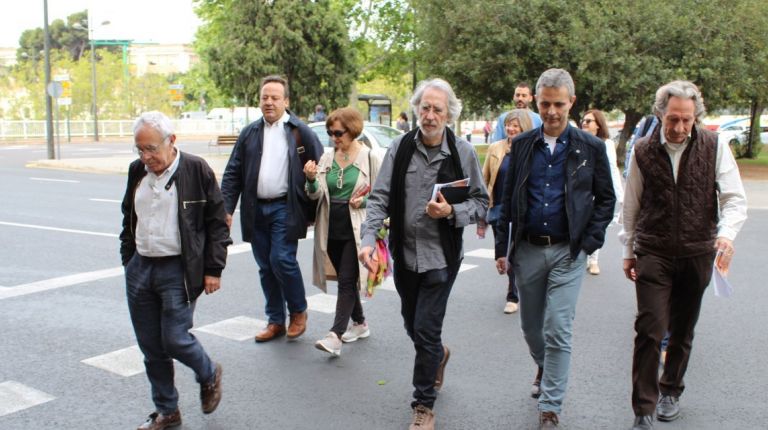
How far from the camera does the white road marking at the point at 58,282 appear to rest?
24.1ft

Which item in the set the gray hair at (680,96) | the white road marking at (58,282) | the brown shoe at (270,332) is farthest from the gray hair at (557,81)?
the white road marking at (58,282)

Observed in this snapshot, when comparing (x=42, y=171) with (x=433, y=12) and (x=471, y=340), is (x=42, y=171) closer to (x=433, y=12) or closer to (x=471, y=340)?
(x=433, y=12)

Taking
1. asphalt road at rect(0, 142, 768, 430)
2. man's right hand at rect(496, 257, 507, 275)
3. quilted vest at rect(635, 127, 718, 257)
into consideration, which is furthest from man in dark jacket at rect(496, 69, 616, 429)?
asphalt road at rect(0, 142, 768, 430)

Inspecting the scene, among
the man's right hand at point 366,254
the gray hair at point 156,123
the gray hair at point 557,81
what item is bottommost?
the man's right hand at point 366,254

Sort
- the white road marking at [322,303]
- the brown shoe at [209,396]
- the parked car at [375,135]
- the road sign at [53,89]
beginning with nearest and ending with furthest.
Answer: the brown shoe at [209,396] → the white road marking at [322,303] → the parked car at [375,135] → the road sign at [53,89]

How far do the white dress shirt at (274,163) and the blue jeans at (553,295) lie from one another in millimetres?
2086

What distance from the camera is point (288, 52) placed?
24266 mm

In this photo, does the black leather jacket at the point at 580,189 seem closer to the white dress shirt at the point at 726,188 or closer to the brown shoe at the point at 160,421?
the white dress shirt at the point at 726,188

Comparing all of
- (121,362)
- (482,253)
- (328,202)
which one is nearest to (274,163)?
(328,202)

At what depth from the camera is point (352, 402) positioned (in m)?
4.52

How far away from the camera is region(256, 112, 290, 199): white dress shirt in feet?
18.2

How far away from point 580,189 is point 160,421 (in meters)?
2.47

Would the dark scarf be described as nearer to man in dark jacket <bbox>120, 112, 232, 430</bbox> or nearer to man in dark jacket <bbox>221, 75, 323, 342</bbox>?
man in dark jacket <bbox>120, 112, 232, 430</bbox>

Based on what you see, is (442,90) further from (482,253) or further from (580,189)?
(482,253)
